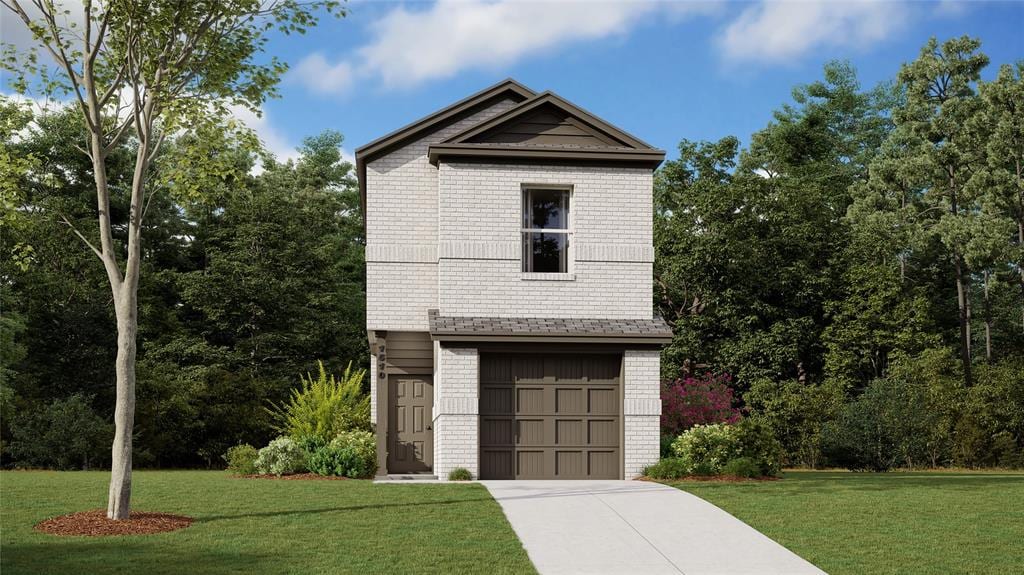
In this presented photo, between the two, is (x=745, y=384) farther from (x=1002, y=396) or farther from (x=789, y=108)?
(x=789, y=108)

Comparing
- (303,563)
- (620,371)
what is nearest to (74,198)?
(620,371)

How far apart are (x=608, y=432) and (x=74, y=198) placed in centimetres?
2444

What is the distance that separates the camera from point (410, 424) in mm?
22766

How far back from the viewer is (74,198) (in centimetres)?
3684

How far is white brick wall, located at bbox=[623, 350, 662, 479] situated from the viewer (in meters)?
20.5

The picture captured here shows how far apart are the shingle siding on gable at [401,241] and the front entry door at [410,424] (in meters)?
1.52

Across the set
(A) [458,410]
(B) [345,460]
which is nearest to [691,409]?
(A) [458,410]

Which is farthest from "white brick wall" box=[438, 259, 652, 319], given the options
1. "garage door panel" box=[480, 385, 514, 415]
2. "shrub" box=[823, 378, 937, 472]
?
"shrub" box=[823, 378, 937, 472]

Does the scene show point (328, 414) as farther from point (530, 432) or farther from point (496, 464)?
point (530, 432)

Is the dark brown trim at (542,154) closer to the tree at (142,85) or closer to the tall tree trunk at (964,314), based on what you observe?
the tree at (142,85)

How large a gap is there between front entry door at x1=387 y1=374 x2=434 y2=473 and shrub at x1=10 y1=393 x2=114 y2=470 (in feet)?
36.5

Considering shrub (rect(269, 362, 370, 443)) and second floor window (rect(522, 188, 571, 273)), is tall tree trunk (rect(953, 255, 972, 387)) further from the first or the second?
shrub (rect(269, 362, 370, 443))

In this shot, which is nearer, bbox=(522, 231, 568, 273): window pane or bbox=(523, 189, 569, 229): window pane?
bbox=(522, 231, 568, 273): window pane

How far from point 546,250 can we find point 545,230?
1.46 ft
